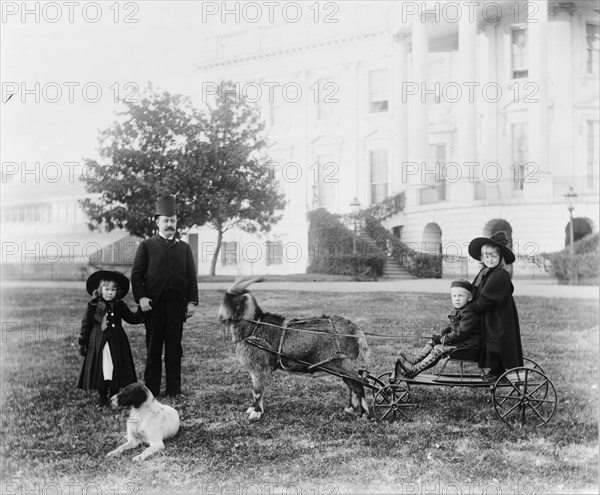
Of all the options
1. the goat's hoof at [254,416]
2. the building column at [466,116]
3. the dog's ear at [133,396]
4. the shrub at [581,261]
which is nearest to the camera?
the dog's ear at [133,396]

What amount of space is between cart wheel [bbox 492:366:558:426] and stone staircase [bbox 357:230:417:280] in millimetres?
923

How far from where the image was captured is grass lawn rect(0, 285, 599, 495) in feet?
13.2

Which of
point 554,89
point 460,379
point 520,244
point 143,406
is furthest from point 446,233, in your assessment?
point 143,406

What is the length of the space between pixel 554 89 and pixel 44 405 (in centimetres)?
432

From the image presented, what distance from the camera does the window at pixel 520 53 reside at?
14.3ft

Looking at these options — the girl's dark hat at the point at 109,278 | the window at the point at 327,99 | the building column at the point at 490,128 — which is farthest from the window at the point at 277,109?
the girl's dark hat at the point at 109,278

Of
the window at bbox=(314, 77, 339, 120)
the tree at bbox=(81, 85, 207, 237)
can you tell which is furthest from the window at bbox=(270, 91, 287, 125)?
the tree at bbox=(81, 85, 207, 237)

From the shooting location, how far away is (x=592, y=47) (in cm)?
456

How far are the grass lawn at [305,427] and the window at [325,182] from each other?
664mm

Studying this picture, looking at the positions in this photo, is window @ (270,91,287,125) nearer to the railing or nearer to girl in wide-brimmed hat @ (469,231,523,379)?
girl in wide-brimmed hat @ (469,231,523,379)

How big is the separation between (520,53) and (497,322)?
74.4 inches

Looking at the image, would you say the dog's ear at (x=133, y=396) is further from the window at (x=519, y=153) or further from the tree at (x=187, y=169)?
the window at (x=519, y=153)

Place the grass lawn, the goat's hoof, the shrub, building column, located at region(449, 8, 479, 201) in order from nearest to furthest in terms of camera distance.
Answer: the grass lawn
the goat's hoof
building column, located at region(449, 8, 479, 201)
the shrub

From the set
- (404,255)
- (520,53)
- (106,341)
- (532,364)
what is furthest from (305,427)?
(520,53)
